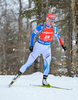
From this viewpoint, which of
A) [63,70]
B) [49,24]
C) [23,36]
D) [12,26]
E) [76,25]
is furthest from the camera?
[12,26]

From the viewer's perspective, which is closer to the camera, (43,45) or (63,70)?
(43,45)

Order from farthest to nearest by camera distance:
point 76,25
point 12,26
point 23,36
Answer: point 12,26 < point 23,36 < point 76,25

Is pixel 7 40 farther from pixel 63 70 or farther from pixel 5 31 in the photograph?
pixel 63 70

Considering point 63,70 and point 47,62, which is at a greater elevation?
point 47,62

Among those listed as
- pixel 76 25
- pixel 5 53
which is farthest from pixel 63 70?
pixel 5 53

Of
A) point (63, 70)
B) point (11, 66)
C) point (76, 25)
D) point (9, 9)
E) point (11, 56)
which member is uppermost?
point (9, 9)

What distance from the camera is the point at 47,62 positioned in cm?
475

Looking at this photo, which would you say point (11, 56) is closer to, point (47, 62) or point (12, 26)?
point (12, 26)

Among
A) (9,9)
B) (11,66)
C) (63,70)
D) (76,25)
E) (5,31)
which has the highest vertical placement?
(9,9)

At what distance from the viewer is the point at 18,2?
19.2m

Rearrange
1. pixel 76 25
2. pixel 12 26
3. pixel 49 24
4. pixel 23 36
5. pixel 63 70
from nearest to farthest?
pixel 49 24 < pixel 76 25 < pixel 63 70 < pixel 23 36 < pixel 12 26

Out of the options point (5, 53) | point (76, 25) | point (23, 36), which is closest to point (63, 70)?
point (76, 25)

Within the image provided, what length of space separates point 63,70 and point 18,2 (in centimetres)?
1251

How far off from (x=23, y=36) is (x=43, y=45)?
47.7ft
